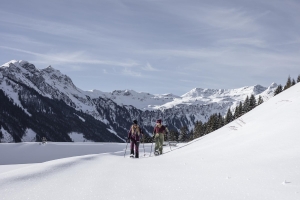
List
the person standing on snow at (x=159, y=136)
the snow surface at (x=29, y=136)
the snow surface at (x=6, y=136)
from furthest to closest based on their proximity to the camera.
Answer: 1. the snow surface at (x=29, y=136)
2. the snow surface at (x=6, y=136)
3. the person standing on snow at (x=159, y=136)

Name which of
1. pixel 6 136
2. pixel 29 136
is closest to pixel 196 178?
pixel 6 136

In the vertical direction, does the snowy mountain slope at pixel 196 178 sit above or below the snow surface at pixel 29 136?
above

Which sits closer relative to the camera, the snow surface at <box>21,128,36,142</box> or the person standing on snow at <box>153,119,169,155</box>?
the person standing on snow at <box>153,119,169,155</box>

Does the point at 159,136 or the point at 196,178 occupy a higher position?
the point at 159,136

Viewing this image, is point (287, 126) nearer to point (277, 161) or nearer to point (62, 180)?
point (277, 161)

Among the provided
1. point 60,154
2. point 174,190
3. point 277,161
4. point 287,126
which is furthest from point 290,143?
point 60,154

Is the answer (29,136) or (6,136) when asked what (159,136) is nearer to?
(6,136)

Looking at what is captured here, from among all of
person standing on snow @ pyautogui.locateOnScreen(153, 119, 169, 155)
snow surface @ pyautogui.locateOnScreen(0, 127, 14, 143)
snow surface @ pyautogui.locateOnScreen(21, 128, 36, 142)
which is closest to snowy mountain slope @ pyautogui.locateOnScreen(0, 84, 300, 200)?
person standing on snow @ pyautogui.locateOnScreen(153, 119, 169, 155)

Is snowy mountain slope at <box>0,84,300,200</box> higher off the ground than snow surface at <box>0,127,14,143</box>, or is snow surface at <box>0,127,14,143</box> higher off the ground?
snowy mountain slope at <box>0,84,300,200</box>

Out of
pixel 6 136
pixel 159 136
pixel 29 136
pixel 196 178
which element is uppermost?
pixel 159 136

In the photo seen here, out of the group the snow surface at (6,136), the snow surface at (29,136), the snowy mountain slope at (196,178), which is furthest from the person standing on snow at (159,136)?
the snow surface at (29,136)

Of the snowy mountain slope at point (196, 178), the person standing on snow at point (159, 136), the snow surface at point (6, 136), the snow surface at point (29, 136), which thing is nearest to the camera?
the snowy mountain slope at point (196, 178)

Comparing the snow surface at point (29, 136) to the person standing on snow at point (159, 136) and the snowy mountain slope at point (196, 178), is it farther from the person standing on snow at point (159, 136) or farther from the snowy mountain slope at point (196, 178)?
the snowy mountain slope at point (196, 178)

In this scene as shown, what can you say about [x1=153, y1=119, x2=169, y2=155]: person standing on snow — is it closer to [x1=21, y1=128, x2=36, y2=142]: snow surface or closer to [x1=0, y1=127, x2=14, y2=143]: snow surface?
[x1=0, y1=127, x2=14, y2=143]: snow surface
